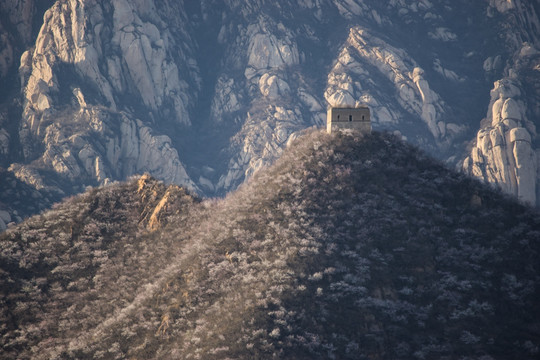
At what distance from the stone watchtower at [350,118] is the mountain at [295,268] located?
273cm

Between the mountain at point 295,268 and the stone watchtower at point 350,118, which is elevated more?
the stone watchtower at point 350,118

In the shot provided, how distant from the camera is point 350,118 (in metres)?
137

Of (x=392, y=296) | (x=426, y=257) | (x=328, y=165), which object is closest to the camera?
(x=392, y=296)

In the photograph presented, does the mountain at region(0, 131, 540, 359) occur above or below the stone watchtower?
below

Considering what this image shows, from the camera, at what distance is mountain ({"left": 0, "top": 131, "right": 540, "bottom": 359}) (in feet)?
311

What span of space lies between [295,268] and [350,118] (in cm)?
4220

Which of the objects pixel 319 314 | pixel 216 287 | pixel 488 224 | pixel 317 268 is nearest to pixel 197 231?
pixel 216 287

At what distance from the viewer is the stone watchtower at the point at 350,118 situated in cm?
13650

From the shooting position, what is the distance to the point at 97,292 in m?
113

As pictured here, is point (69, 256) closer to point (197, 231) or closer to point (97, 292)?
point (97, 292)

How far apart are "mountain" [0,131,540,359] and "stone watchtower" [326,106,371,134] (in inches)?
107

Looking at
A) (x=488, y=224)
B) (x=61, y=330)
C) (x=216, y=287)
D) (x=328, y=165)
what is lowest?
(x=61, y=330)

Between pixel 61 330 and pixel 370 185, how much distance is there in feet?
194

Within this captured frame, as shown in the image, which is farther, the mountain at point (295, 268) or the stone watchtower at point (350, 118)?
the stone watchtower at point (350, 118)
